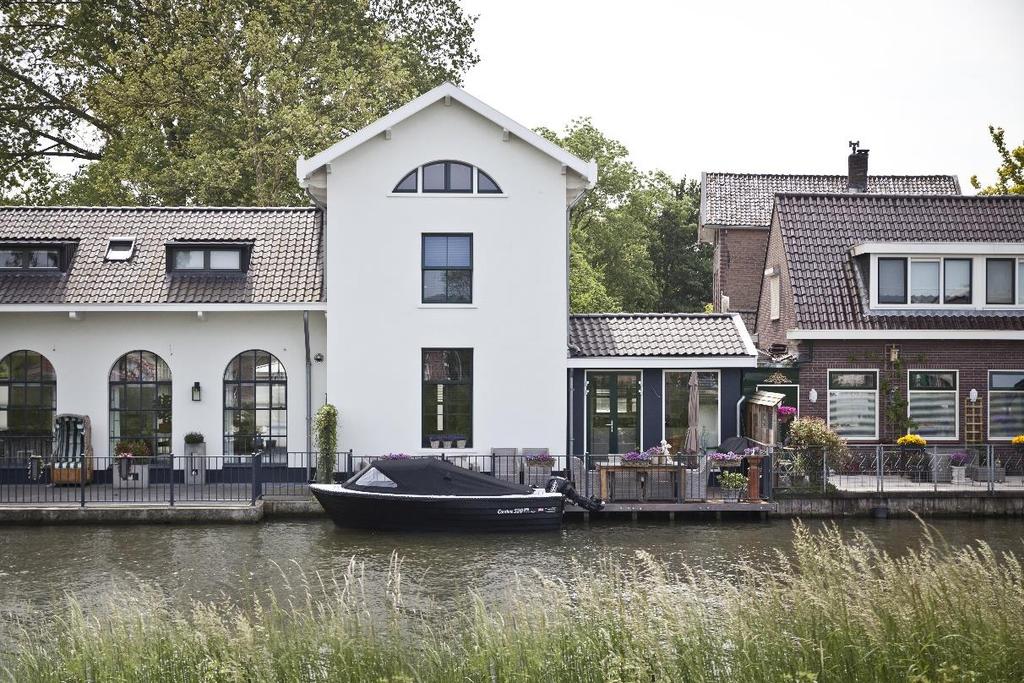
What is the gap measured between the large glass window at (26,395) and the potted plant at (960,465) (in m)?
18.5

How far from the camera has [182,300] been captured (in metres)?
22.8

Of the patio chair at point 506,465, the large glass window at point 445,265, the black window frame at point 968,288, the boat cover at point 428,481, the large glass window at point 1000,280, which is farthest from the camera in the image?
the large glass window at point 1000,280

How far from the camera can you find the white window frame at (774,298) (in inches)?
1084

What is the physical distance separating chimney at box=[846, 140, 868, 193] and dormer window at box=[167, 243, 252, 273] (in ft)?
65.2

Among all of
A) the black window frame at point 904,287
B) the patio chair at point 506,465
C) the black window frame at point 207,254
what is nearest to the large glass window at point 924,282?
the black window frame at point 904,287

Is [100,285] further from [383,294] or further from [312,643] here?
[312,643]

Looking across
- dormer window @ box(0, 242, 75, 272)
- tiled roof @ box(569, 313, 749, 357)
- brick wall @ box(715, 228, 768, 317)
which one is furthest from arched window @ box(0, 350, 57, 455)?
brick wall @ box(715, 228, 768, 317)

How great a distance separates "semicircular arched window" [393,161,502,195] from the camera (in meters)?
Answer: 22.9

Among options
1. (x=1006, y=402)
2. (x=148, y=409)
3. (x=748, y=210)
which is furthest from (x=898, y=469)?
(x=748, y=210)

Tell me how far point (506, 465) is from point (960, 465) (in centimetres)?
937

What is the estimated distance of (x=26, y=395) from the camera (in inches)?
912

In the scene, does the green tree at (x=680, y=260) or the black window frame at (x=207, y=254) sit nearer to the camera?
the black window frame at (x=207, y=254)

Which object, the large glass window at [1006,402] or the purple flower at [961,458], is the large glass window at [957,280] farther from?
the purple flower at [961,458]

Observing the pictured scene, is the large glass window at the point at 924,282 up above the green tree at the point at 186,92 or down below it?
below
